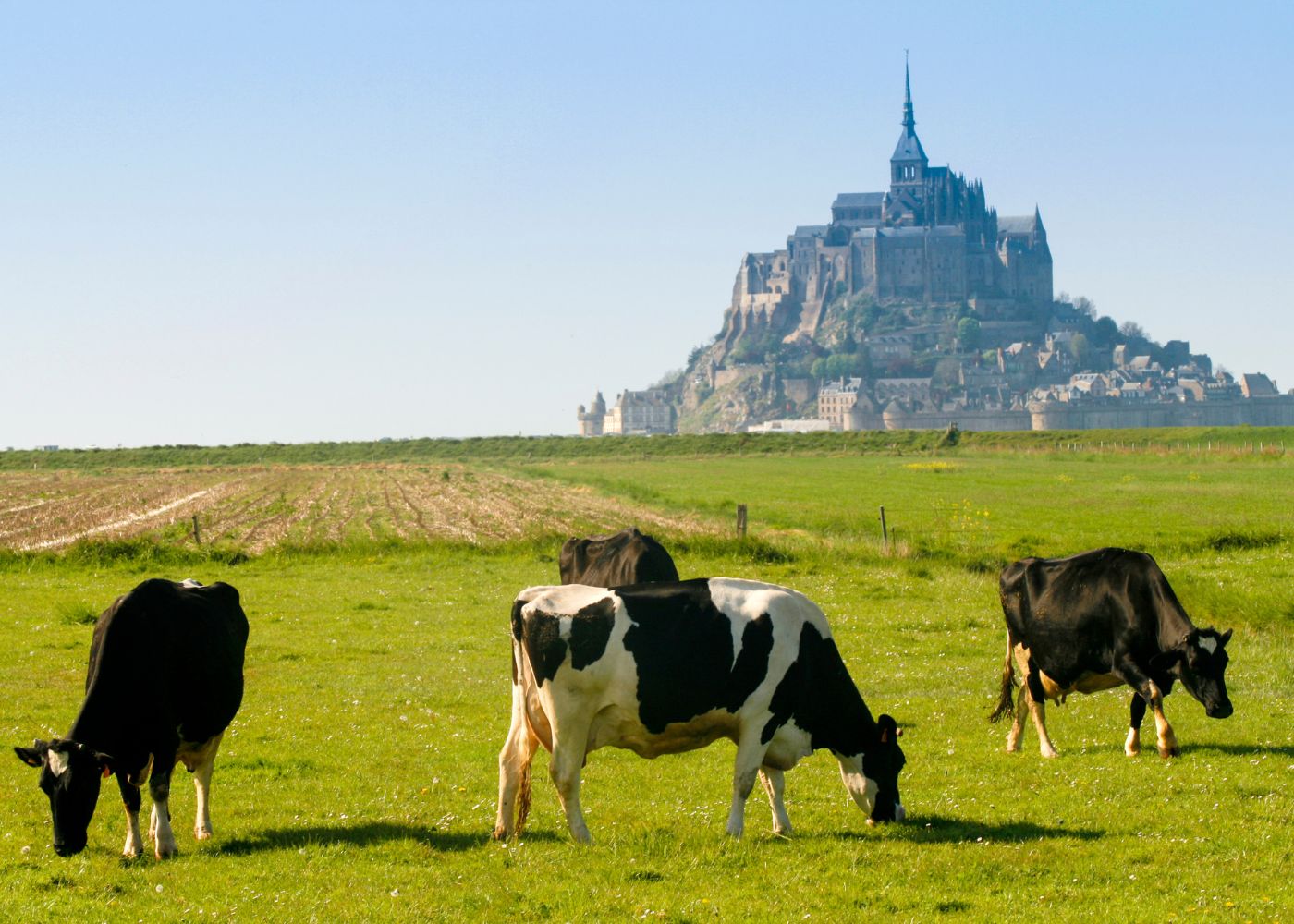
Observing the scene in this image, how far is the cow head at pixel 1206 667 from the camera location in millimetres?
12328

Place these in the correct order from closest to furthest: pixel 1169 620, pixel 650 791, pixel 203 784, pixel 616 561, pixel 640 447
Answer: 1. pixel 203 784
2. pixel 650 791
3. pixel 1169 620
4. pixel 616 561
5. pixel 640 447

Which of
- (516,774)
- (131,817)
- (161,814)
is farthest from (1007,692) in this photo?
(131,817)

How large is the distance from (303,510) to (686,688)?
43.5m

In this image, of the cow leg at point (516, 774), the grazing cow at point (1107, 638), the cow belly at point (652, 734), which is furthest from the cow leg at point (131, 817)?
the grazing cow at point (1107, 638)

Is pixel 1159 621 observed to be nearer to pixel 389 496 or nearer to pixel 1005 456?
pixel 389 496

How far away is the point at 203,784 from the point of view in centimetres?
1071

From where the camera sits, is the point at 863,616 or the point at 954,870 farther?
the point at 863,616

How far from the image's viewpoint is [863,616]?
2305cm

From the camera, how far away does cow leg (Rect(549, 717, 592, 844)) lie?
9.74 m

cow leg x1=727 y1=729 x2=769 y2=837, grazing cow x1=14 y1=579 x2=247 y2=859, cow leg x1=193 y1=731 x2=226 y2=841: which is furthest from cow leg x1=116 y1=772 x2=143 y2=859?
cow leg x1=727 y1=729 x2=769 y2=837

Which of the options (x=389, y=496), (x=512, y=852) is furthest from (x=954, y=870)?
(x=389, y=496)

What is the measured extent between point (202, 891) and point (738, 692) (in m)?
3.78

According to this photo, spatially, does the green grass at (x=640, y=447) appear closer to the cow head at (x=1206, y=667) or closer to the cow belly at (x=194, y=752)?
the cow head at (x=1206, y=667)

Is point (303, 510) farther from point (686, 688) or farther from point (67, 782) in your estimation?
point (686, 688)
